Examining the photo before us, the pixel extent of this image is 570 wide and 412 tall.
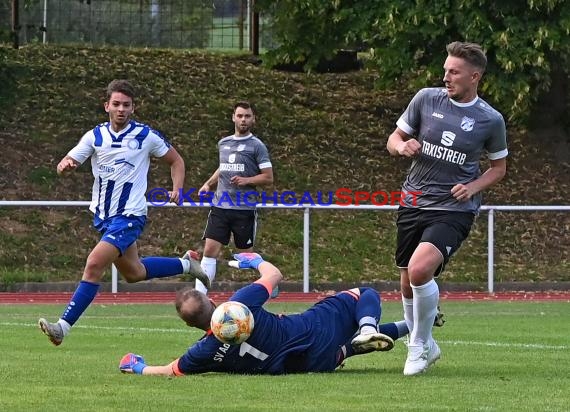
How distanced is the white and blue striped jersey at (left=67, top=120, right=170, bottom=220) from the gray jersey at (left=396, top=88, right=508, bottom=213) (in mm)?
2691

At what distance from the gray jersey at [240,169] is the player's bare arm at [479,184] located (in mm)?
6241

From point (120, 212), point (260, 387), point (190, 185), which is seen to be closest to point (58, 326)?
point (120, 212)

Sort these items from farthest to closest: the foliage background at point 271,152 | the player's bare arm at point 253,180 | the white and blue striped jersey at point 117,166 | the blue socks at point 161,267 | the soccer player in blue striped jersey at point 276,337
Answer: the foliage background at point 271,152 < the player's bare arm at point 253,180 < the blue socks at point 161,267 < the white and blue striped jersey at point 117,166 < the soccer player in blue striped jersey at point 276,337

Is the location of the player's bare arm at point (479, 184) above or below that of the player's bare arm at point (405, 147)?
below

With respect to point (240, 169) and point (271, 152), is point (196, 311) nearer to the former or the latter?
point (240, 169)

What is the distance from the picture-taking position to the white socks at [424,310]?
993 centimetres

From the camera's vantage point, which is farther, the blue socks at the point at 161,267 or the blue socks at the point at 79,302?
the blue socks at the point at 161,267

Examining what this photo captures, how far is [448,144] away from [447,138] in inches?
1.8

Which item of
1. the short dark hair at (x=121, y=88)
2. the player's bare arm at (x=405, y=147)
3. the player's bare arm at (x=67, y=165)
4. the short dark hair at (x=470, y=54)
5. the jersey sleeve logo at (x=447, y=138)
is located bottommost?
the player's bare arm at (x=67, y=165)

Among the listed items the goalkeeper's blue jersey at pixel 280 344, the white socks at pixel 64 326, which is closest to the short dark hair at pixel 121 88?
the white socks at pixel 64 326

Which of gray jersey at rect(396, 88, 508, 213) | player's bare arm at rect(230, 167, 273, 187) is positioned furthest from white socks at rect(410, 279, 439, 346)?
player's bare arm at rect(230, 167, 273, 187)

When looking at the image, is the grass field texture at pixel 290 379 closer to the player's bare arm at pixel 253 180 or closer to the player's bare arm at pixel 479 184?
the player's bare arm at pixel 479 184

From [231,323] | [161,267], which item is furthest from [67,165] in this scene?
[231,323]

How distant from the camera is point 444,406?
7883 mm
